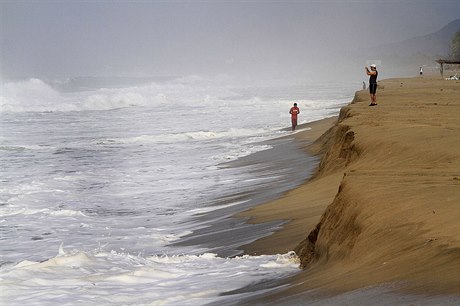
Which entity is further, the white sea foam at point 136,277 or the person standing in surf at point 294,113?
the person standing in surf at point 294,113

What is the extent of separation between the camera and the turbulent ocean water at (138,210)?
26.1 feet

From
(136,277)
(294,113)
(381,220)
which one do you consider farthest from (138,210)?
(294,113)

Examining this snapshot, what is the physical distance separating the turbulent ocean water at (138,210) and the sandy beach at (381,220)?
512 mm

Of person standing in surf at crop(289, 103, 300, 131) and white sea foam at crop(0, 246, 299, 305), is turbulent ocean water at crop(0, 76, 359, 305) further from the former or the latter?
person standing in surf at crop(289, 103, 300, 131)

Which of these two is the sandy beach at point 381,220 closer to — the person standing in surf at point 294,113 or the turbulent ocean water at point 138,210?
the turbulent ocean water at point 138,210

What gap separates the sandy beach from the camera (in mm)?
5762

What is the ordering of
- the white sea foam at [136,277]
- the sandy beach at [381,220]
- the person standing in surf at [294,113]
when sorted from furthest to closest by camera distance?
the person standing in surf at [294,113] < the white sea foam at [136,277] < the sandy beach at [381,220]

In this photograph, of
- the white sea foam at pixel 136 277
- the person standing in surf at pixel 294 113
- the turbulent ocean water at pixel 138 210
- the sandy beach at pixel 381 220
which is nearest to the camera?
the sandy beach at pixel 381 220

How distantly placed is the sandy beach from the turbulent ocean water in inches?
20.1

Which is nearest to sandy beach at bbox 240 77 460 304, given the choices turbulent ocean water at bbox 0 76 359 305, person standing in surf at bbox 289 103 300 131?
turbulent ocean water at bbox 0 76 359 305

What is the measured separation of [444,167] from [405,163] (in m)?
1.34

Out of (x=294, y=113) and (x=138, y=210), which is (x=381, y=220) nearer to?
(x=138, y=210)

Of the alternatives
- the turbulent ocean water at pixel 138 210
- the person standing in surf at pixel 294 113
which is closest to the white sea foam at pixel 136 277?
the turbulent ocean water at pixel 138 210

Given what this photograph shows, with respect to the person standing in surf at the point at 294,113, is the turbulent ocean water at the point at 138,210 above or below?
below
